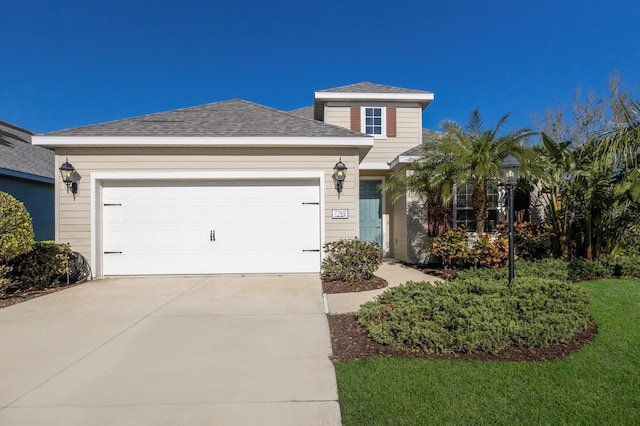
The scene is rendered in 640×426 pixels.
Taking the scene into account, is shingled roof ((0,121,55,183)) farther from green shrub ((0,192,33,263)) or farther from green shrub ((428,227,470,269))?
green shrub ((428,227,470,269))

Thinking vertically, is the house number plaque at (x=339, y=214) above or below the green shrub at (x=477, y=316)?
above

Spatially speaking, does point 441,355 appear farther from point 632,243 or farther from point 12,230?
point 632,243

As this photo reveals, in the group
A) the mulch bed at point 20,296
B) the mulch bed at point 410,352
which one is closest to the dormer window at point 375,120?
the mulch bed at point 410,352

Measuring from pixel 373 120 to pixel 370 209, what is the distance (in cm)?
300

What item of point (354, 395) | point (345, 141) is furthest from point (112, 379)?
point (345, 141)

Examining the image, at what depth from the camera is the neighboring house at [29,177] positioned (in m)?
10.6

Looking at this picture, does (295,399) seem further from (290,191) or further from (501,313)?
(290,191)

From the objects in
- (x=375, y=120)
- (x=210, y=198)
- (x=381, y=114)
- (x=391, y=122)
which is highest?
(x=381, y=114)

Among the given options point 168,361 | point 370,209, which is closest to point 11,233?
point 168,361

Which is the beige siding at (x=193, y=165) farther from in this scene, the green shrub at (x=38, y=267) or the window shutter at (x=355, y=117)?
the window shutter at (x=355, y=117)

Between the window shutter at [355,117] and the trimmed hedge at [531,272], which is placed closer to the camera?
the trimmed hedge at [531,272]

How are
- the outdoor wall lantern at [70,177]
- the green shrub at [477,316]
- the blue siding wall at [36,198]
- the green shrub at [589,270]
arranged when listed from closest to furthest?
the green shrub at [477,316], the green shrub at [589,270], the outdoor wall lantern at [70,177], the blue siding wall at [36,198]

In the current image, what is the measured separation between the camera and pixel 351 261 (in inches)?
271

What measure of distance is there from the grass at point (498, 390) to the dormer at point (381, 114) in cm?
846
